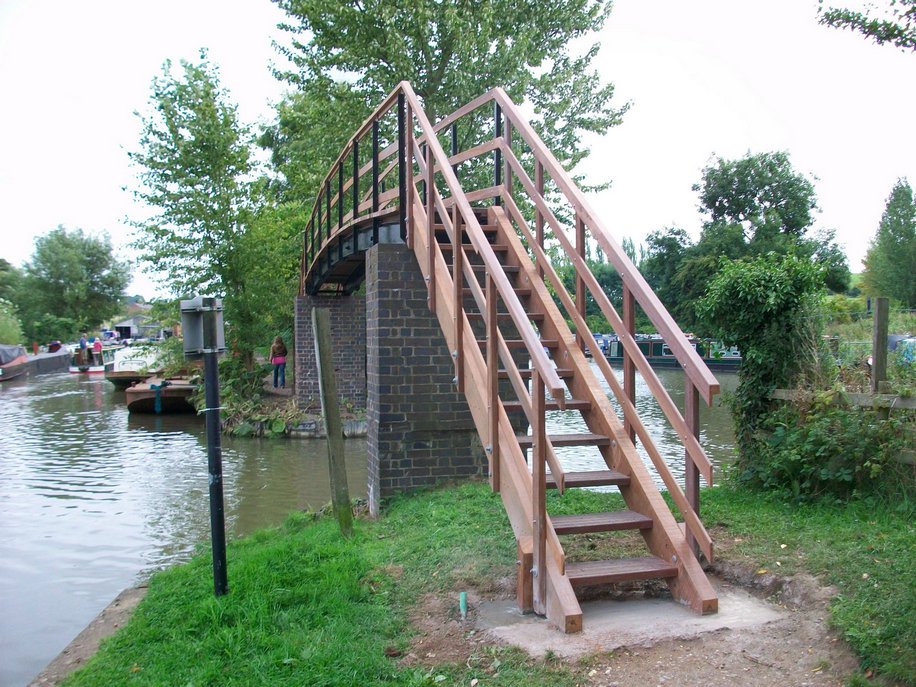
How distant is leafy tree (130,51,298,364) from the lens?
20.5 metres

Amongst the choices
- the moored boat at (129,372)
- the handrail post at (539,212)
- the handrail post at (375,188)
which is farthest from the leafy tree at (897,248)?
the handrail post at (539,212)

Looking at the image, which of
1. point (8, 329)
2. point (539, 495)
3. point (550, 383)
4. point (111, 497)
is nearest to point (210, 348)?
point (539, 495)

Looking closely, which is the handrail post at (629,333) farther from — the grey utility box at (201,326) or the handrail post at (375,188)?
the handrail post at (375,188)

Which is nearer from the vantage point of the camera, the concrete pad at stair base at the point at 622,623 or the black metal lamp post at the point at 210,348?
the concrete pad at stair base at the point at 622,623

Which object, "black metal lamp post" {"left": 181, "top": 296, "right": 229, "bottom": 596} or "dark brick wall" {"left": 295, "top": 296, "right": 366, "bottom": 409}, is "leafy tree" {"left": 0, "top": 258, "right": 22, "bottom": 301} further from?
"black metal lamp post" {"left": 181, "top": 296, "right": 229, "bottom": 596}

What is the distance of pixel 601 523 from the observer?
4.39m

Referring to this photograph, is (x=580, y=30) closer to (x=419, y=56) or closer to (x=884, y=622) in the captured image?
(x=419, y=56)

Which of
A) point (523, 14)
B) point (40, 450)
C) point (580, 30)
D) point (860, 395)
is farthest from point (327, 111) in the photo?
point (860, 395)

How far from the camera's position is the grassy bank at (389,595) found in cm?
360

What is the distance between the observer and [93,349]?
4100cm

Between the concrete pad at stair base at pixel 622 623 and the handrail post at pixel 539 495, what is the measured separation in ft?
Answer: 0.53

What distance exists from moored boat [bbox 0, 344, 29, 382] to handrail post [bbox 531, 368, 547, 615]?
35.4 metres

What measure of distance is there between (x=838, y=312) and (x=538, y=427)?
179 inches

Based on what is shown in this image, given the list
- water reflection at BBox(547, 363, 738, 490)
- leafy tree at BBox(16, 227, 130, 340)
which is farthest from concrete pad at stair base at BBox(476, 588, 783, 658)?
leafy tree at BBox(16, 227, 130, 340)
